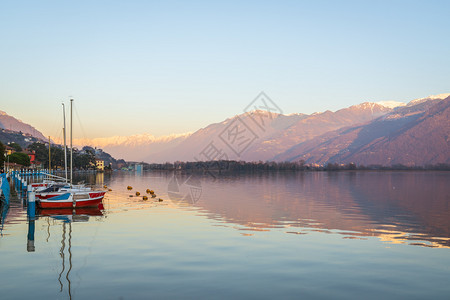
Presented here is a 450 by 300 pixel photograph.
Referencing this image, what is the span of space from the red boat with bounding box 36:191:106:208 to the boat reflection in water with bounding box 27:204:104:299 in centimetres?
86

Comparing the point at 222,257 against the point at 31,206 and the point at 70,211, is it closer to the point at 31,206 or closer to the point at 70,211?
the point at 31,206

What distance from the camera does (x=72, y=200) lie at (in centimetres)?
6272

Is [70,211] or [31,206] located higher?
[31,206]

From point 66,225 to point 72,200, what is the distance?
15.3 m

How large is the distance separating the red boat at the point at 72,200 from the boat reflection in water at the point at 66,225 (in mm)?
859

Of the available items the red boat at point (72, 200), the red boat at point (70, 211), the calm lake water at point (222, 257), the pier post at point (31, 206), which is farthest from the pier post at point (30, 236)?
the red boat at point (72, 200)

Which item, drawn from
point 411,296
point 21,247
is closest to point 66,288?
point 21,247

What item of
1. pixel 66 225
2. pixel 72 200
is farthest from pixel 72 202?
pixel 66 225

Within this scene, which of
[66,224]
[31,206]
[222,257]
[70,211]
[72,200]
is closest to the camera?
[222,257]

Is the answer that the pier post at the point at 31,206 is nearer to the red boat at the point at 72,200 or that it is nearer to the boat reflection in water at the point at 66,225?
the boat reflection in water at the point at 66,225

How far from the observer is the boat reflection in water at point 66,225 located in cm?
2631

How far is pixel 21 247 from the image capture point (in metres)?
34.3

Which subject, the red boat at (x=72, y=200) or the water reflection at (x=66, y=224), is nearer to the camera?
the water reflection at (x=66, y=224)

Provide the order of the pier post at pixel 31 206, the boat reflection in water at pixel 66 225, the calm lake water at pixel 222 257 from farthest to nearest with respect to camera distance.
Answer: the pier post at pixel 31 206, the boat reflection in water at pixel 66 225, the calm lake water at pixel 222 257
